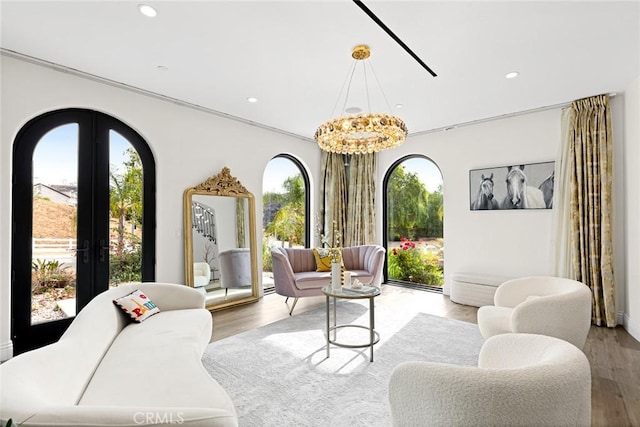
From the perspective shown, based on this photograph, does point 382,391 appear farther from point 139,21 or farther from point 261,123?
point 261,123

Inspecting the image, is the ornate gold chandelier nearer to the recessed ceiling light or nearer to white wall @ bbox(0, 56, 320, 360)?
the recessed ceiling light

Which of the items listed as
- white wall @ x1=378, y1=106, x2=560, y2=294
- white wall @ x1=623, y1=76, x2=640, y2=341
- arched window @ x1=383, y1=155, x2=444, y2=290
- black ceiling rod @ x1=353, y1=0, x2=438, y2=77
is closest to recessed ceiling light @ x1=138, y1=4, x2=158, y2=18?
black ceiling rod @ x1=353, y1=0, x2=438, y2=77

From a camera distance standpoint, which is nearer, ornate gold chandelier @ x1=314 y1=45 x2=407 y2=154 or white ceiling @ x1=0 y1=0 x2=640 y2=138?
white ceiling @ x1=0 y1=0 x2=640 y2=138

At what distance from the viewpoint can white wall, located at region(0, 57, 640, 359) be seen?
2.97m

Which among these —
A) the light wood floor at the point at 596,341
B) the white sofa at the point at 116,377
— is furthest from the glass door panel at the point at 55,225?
the light wood floor at the point at 596,341

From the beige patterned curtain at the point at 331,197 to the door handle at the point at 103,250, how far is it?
3.51 metres

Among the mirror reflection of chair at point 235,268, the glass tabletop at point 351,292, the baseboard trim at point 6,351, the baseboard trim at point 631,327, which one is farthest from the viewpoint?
the mirror reflection of chair at point 235,268

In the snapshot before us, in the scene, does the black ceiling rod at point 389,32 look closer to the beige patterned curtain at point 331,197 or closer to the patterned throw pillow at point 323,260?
the patterned throw pillow at point 323,260

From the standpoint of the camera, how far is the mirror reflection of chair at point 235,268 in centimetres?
452

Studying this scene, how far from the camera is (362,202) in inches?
238

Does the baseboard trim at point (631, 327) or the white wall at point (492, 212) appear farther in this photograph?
the white wall at point (492, 212)

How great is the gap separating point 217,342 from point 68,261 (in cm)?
177

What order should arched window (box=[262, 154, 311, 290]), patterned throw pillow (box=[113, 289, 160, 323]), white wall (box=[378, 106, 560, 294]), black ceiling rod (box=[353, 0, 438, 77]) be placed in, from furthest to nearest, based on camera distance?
1. arched window (box=[262, 154, 311, 290])
2. white wall (box=[378, 106, 560, 294])
3. patterned throw pillow (box=[113, 289, 160, 323])
4. black ceiling rod (box=[353, 0, 438, 77])

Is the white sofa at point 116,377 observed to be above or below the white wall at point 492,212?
below
